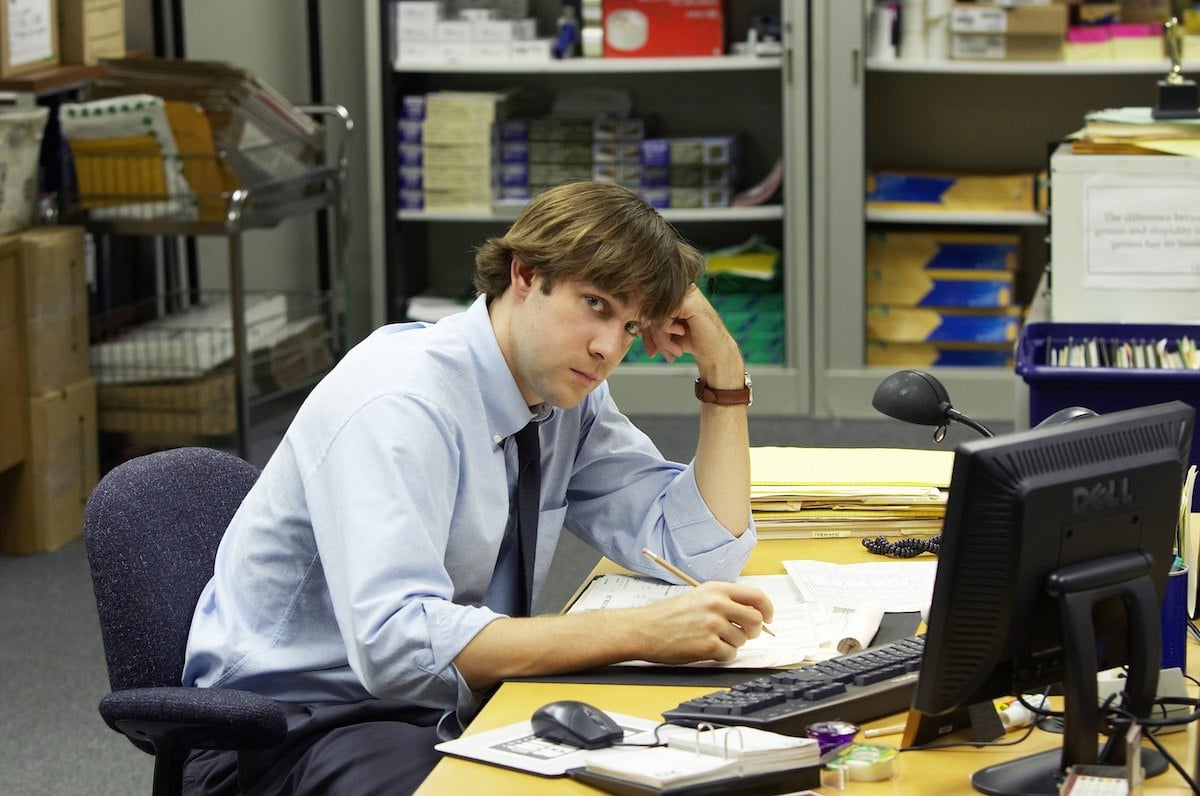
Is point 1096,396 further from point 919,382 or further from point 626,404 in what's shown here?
point 626,404

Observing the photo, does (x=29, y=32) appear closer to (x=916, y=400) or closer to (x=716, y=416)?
Result: (x=716, y=416)

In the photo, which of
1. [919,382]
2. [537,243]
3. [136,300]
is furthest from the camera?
[136,300]

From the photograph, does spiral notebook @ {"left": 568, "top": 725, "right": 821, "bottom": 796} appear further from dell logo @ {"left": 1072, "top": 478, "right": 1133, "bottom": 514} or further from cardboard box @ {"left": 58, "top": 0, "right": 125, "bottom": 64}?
cardboard box @ {"left": 58, "top": 0, "right": 125, "bottom": 64}

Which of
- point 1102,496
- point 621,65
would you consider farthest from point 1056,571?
point 621,65

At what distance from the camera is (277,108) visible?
439 cm

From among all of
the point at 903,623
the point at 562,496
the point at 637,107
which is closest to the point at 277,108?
the point at 637,107

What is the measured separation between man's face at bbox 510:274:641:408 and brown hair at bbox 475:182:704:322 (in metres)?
0.01

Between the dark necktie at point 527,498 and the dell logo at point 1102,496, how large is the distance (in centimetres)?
70

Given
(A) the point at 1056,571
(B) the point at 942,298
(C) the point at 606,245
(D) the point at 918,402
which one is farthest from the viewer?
(B) the point at 942,298

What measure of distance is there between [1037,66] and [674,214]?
3.68 feet

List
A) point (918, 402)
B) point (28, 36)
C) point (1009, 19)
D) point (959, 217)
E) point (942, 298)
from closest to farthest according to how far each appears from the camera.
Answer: point (918, 402), point (28, 36), point (1009, 19), point (959, 217), point (942, 298)

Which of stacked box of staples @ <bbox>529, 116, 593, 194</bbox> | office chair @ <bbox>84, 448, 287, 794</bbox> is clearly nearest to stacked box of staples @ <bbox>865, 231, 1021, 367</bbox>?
stacked box of staples @ <bbox>529, 116, 593, 194</bbox>

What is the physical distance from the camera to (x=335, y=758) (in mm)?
1638

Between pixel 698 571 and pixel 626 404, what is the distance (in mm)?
3082
